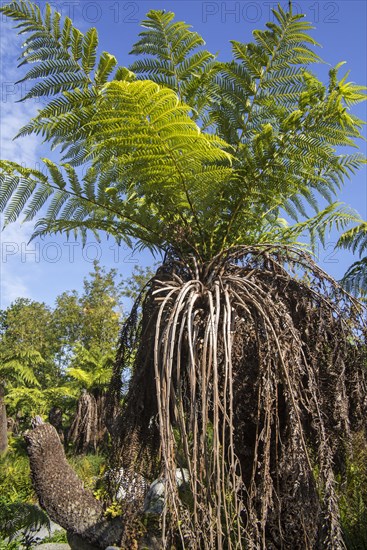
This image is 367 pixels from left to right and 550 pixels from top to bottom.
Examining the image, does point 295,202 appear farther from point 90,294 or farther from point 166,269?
point 90,294

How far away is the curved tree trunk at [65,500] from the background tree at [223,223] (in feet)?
10.0

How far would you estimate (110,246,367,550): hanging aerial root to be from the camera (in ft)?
5.43

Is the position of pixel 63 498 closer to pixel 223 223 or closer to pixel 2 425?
pixel 223 223

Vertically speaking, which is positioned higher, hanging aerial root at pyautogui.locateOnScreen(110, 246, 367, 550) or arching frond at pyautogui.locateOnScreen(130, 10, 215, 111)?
arching frond at pyautogui.locateOnScreen(130, 10, 215, 111)

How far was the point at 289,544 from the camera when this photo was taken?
193 cm

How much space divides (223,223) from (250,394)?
3.20 feet

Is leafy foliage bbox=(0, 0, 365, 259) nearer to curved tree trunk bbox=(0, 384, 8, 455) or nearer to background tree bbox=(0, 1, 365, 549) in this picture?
background tree bbox=(0, 1, 365, 549)

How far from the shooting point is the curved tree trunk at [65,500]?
495cm

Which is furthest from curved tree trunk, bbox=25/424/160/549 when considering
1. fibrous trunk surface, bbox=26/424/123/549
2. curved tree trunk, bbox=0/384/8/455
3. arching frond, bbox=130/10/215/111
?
curved tree trunk, bbox=0/384/8/455

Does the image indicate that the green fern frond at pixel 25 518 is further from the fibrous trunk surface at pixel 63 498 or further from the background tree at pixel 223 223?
the background tree at pixel 223 223

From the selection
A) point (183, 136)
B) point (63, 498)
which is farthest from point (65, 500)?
point (183, 136)

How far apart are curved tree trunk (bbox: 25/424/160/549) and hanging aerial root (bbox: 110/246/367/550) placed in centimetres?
321

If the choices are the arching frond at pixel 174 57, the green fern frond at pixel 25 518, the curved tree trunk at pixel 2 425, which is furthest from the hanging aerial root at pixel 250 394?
the curved tree trunk at pixel 2 425

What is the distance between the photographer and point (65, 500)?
4965 millimetres
